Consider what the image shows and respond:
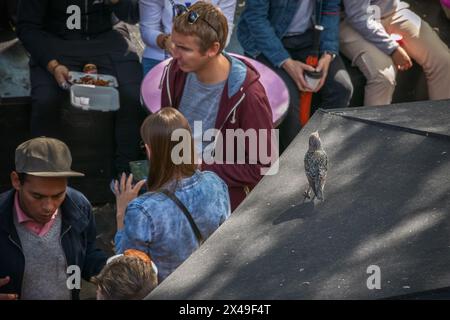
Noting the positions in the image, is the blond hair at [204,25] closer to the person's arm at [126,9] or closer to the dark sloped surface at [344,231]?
the dark sloped surface at [344,231]

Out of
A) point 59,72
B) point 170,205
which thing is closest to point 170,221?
point 170,205

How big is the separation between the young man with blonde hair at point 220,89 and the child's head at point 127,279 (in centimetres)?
149

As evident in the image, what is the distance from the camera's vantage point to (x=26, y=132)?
627cm

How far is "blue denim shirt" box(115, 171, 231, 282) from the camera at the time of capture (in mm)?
3895

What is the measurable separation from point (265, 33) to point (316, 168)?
3120mm

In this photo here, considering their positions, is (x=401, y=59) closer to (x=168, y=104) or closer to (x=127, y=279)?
(x=168, y=104)

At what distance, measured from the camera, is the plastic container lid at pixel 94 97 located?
6016 millimetres

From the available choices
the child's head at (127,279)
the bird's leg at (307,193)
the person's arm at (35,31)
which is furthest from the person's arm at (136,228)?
the person's arm at (35,31)

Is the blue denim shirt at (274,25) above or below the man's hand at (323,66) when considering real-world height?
above

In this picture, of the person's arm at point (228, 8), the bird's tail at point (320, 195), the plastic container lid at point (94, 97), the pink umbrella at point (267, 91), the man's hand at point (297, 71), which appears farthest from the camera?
the person's arm at point (228, 8)

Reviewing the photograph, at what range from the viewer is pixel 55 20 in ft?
20.7

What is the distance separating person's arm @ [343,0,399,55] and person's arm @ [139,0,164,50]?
1.36m

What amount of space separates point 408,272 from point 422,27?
456 cm
